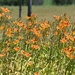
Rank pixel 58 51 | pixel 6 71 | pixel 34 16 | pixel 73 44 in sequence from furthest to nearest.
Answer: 1. pixel 34 16
2. pixel 58 51
3. pixel 73 44
4. pixel 6 71

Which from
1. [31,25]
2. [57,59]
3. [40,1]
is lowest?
[40,1]

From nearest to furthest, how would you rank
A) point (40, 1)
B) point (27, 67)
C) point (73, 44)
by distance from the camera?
point (27, 67)
point (73, 44)
point (40, 1)

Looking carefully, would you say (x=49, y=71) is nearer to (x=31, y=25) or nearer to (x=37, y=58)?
(x=37, y=58)

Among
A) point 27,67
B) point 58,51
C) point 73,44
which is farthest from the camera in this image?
point 58,51

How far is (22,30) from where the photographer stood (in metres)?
7.38

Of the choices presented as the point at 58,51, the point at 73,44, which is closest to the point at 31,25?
the point at 58,51

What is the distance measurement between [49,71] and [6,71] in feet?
3.82

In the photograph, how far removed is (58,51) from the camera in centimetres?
700

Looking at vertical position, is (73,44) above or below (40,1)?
above

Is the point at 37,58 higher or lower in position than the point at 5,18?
lower

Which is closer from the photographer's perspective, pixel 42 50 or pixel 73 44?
pixel 73 44

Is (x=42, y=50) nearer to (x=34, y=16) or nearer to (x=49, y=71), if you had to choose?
(x=34, y=16)

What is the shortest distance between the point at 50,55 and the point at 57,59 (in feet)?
0.88

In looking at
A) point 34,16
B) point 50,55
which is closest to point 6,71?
point 50,55
